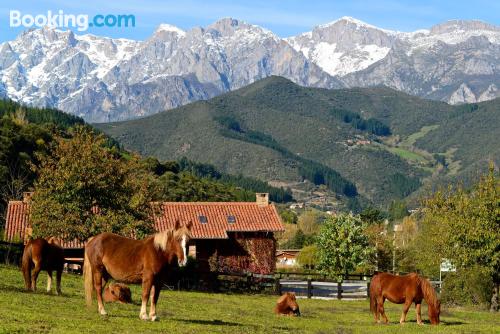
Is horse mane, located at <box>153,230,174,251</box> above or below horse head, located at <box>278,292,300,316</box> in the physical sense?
above

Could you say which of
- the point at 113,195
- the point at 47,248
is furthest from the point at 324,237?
the point at 47,248

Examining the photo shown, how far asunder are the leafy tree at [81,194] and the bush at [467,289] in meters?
20.6

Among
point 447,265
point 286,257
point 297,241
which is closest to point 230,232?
point 447,265

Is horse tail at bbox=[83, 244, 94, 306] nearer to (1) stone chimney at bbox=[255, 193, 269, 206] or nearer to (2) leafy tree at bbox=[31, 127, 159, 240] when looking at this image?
(2) leafy tree at bbox=[31, 127, 159, 240]

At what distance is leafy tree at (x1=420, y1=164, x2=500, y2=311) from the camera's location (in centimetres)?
4009

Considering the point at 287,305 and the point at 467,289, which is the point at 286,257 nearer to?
the point at 467,289

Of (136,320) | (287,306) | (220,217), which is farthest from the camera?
(220,217)

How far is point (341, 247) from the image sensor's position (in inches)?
3036

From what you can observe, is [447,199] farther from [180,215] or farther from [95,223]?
[180,215]

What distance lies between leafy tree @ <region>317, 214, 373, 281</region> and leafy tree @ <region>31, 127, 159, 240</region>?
3703cm

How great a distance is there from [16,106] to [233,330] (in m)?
184

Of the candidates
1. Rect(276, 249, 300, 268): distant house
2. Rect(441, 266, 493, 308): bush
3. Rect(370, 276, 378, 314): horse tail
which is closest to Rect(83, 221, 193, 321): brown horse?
Rect(370, 276, 378, 314): horse tail

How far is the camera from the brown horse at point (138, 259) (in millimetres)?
17953

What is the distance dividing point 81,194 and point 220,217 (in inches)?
994
